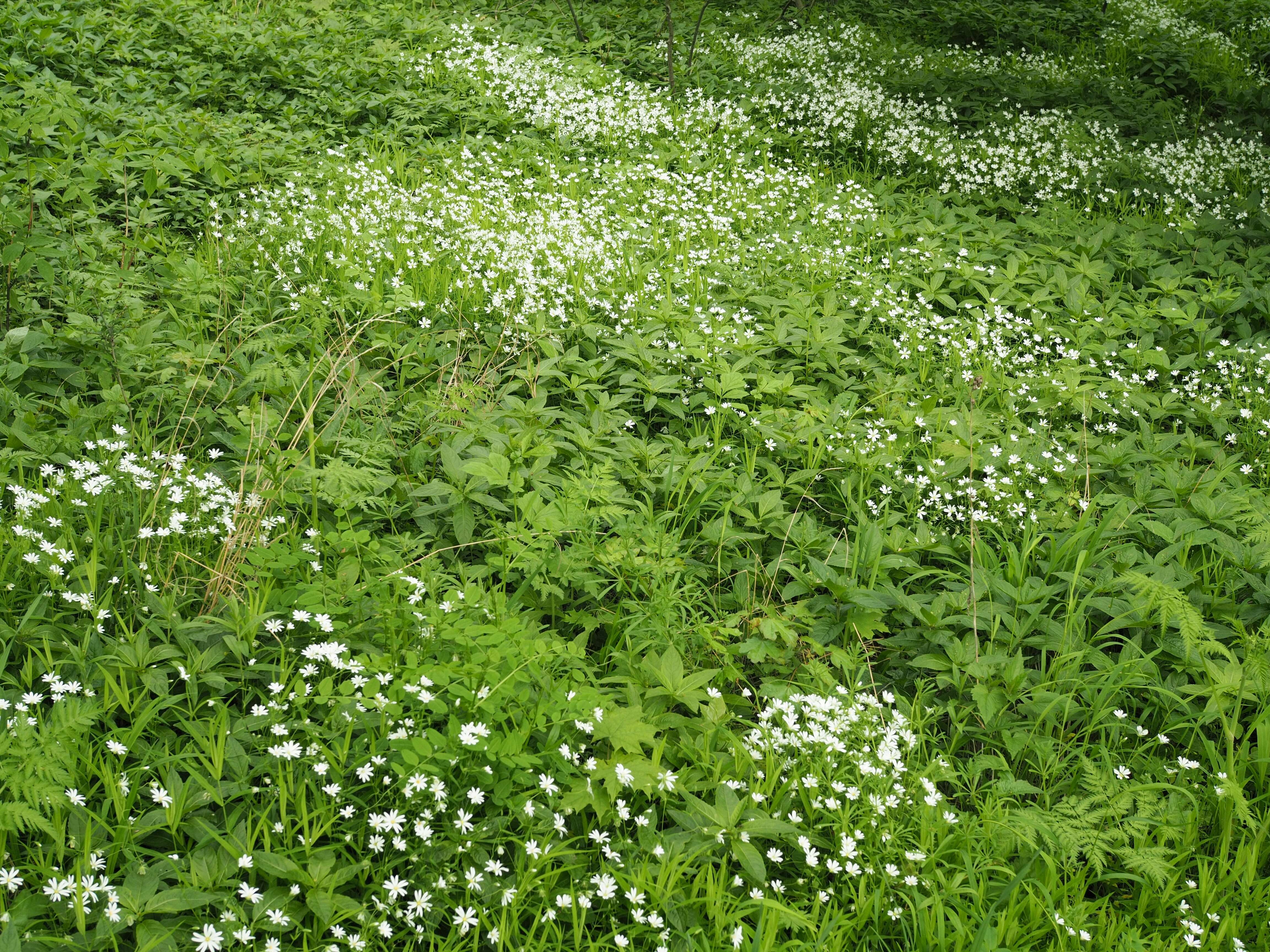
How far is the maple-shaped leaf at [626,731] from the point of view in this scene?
2.85 meters

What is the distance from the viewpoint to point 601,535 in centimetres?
388

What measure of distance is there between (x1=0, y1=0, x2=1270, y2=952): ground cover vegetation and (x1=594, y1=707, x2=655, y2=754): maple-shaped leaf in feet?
0.22

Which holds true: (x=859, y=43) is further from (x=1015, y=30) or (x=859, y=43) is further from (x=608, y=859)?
(x=608, y=859)

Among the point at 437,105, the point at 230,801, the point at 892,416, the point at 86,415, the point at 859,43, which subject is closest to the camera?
the point at 230,801

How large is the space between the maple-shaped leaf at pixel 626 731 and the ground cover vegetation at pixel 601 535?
0.22ft

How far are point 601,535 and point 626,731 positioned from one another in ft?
3.76

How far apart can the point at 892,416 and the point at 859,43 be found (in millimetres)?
7246

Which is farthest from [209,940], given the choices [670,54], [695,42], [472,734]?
[695,42]

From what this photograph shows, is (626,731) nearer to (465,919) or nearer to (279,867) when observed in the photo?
(465,919)

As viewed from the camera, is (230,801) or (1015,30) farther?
(1015,30)

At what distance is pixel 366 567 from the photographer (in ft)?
11.2

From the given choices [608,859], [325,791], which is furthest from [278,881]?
[608,859]

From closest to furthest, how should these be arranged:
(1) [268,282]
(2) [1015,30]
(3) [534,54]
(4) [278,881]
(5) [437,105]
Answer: (4) [278,881], (1) [268,282], (5) [437,105], (3) [534,54], (2) [1015,30]

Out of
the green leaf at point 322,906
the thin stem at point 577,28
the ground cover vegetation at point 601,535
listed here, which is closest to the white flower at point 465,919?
the ground cover vegetation at point 601,535
